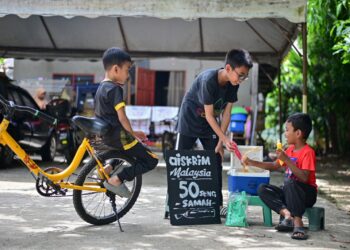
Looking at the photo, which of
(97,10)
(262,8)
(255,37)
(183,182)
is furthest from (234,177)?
(255,37)

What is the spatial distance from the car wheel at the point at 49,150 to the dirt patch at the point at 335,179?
5332mm

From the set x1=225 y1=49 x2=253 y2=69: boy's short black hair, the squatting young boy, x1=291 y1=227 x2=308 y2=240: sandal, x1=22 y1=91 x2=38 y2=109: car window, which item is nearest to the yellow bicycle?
the squatting young boy

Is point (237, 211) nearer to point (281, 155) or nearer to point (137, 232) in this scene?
point (281, 155)

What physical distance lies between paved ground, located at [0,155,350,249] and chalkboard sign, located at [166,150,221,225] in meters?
0.12

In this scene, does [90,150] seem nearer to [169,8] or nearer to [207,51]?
[169,8]

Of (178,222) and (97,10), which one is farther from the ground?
(97,10)

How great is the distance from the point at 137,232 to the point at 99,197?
55cm

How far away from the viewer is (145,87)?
18.1 m

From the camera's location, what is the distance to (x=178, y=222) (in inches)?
222

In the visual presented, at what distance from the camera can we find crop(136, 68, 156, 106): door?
1786 centimetres

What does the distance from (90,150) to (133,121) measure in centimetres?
1020

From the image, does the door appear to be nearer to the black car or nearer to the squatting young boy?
the black car

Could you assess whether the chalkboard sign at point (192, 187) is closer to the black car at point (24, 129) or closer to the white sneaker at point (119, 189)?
the white sneaker at point (119, 189)

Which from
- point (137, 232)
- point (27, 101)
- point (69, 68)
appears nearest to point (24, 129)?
point (27, 101)
